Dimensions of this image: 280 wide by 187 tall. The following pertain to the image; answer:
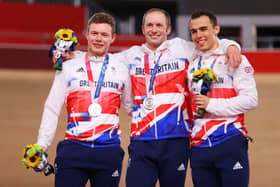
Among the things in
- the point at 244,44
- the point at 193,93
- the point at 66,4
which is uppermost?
the point at 66,4

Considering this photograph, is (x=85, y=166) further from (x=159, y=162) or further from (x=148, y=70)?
Result: (x=148, y=70)

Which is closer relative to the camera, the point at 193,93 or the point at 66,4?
the point at 193,93

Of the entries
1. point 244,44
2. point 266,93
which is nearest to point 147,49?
point 266,93

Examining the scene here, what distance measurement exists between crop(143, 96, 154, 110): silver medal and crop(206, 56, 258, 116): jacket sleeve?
360mm

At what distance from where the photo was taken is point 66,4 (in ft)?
53.9

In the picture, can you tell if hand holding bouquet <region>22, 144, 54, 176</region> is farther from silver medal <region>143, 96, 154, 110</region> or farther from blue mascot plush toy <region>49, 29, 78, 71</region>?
silver medal <region>143, 96, 154, 110</region>

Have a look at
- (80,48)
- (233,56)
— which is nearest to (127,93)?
(233,56)

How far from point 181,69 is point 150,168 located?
0.68 meters

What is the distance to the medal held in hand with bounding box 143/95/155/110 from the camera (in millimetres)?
3234

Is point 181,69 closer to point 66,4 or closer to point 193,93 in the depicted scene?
point 193,93

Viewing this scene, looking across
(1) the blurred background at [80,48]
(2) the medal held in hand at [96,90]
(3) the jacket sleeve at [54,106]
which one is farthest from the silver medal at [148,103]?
(1) the blurred background at [80,48]

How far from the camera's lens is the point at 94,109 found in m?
3.09

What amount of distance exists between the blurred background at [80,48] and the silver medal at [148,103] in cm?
265

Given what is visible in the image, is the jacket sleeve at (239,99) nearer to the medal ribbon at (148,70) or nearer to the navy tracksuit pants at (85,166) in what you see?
the medal ribbon at (148,70)
